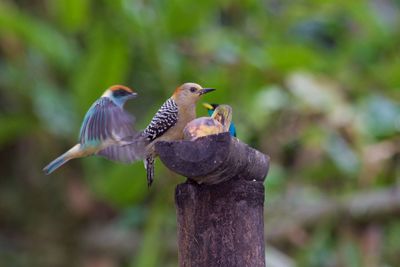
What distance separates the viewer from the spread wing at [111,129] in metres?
1.82

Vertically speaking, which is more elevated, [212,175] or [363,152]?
[363,152]

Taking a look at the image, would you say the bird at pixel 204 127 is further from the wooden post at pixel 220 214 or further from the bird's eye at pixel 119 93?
the bird's eye at pixel 119 93

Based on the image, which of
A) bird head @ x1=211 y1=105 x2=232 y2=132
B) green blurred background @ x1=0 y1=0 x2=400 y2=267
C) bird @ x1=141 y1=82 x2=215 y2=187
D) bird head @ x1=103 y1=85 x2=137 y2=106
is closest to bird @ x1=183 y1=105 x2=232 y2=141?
bird head @ x1=211 y1=105 x2=232 y2=132

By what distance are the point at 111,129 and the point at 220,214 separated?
19.3 inches

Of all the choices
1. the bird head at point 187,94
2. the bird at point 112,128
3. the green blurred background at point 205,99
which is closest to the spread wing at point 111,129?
the bird at point 112,128

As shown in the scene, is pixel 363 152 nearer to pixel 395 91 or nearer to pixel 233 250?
pixel 395 91

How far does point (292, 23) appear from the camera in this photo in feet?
16.6

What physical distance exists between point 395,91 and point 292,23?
3.12 ft

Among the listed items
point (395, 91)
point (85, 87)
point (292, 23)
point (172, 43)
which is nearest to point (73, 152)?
point (85, 87)

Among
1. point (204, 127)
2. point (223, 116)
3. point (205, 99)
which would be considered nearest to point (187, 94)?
point (223, 116)

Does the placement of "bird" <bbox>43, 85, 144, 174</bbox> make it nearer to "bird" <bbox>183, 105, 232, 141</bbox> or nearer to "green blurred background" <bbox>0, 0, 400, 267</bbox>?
"bird" <bbox>183, 105, 232, 141</bbox>

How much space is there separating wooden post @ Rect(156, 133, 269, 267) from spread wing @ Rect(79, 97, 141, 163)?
0.39 meters

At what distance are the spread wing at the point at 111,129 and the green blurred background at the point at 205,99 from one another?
1.80 meters

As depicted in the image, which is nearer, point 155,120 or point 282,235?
point 155,120
